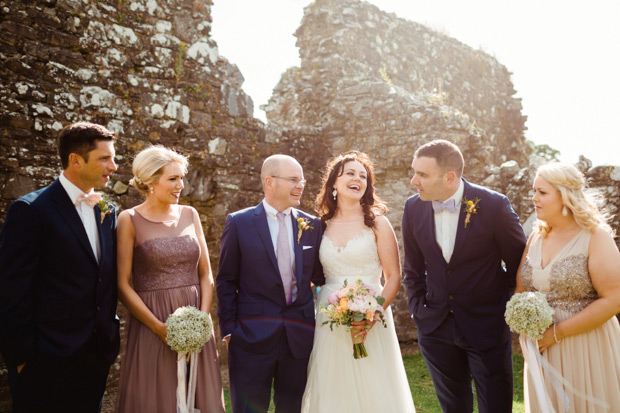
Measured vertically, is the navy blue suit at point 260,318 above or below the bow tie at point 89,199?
below

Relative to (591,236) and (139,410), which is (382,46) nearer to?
(591,236)

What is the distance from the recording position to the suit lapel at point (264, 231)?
11.9 feet

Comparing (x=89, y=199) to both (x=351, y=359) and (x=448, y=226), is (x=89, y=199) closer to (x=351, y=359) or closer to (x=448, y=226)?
(x=351, y=359)

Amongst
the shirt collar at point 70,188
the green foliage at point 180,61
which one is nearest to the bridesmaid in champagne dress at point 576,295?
the shirt collar at point 70,188

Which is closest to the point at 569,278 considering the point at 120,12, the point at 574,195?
the point at 574,195

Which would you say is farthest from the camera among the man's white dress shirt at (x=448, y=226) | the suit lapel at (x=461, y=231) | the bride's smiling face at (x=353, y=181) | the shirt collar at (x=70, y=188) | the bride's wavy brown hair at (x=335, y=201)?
the bride's wavy brown hair at (x=335, y=201)

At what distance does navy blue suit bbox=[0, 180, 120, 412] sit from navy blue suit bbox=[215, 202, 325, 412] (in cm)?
89

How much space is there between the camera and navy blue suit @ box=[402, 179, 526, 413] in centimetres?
363

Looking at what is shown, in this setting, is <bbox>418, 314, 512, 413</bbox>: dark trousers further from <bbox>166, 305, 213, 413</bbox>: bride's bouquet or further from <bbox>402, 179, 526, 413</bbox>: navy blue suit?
<bbox>166, 305, 213, 413</bbox>: bride's bouquet

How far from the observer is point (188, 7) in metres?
6.22

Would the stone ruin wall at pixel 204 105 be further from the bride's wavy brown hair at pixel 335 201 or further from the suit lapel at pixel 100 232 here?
the bride's wavy brown hair at pixel 335 201

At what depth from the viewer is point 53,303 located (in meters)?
2.88

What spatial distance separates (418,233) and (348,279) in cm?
74

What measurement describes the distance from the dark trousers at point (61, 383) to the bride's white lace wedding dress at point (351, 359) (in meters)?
1.62
